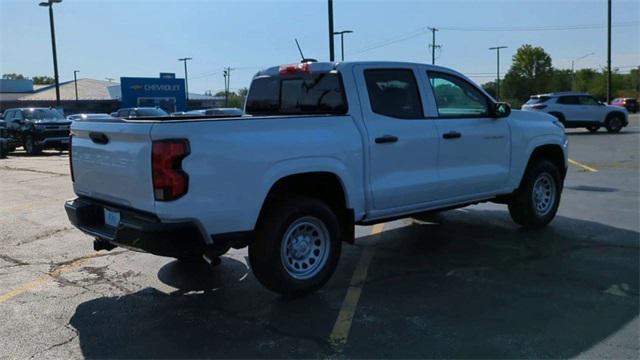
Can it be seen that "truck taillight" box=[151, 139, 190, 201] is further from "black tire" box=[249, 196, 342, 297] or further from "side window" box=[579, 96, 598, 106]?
"side window" box=[579, 96, 598, 106]

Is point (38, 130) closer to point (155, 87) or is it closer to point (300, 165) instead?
point (155, 87)

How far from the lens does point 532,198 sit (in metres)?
7.48

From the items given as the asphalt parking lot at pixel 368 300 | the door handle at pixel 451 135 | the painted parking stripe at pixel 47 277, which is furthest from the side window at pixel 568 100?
the painted parking stripe at pixel 47 277

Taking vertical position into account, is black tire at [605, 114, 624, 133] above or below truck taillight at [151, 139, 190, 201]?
below

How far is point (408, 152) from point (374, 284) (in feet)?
4.16

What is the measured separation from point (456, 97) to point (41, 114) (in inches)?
924

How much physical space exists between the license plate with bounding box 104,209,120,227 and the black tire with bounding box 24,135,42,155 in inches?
856

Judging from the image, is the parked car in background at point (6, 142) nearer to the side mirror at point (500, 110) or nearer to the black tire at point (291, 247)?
the side mirror at point (500, 110)

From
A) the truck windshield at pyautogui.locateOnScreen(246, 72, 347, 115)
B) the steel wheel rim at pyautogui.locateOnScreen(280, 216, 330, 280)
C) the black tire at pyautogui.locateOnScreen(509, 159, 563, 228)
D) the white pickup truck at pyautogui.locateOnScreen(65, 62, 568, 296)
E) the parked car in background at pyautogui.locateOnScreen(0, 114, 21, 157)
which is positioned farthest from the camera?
the parked car in background at pyautogui.locateOnScreen(0, 114, 21, 157)

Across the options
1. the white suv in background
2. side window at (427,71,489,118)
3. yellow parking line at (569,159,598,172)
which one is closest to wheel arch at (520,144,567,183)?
side window at (427,71,489,118)

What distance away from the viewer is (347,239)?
18.3ft

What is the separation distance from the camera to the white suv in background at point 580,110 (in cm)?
2639

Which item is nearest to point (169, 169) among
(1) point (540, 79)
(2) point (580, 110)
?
(2) point (580, 110)

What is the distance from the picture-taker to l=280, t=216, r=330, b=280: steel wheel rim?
16.5 ft
